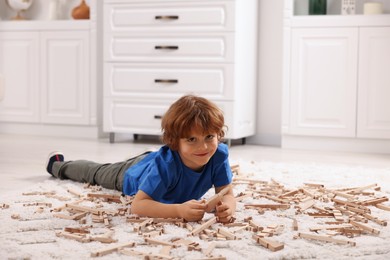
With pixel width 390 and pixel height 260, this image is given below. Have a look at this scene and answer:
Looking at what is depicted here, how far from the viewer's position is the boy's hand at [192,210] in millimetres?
1989

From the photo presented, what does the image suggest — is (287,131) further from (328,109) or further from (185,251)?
(185,251)

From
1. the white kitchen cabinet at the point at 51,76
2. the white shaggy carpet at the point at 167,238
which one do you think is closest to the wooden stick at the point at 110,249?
the white shaggy carpet at the point at 167,238

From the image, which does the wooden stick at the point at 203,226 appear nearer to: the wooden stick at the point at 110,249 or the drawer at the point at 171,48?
the wooden stick at the point at 110,249

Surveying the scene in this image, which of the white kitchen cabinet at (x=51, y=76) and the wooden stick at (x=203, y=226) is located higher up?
the white kitchen cabinet at (x=51, y=76)

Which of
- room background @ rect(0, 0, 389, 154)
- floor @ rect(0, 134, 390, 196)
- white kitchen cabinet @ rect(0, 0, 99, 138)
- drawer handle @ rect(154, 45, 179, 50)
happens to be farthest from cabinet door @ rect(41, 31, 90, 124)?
room background @ rect(0, 0, 389, 154)

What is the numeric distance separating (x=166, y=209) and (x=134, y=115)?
98.6 inches

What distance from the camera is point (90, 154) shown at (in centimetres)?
394

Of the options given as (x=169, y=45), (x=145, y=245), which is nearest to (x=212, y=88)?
(x=169, y=45)

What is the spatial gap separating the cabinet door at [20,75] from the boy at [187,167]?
2983 mm

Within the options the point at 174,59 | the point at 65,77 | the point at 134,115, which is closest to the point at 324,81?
the point at 174,59

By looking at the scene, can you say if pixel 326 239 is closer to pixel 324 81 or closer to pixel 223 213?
pixel 223 213

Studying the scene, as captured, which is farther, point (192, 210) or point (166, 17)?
point (166, 17)

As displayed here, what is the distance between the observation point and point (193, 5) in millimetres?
4258

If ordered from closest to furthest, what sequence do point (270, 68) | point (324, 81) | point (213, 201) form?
1. point (213, 201)
2. point (324, 81)
3. point (270, 68)
